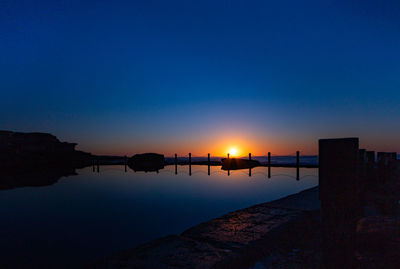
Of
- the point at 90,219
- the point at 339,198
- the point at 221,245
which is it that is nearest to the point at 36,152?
the point at 90,219

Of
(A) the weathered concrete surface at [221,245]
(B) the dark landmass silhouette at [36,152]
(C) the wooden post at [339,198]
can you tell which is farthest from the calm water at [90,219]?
(B) the dark landmass silhouette at [36,152]

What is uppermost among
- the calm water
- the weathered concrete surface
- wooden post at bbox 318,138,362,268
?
wooden post at bbox 318,138,362,268

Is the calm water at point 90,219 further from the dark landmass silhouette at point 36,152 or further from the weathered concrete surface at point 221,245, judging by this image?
the dark landmass silhouette at point 36,152

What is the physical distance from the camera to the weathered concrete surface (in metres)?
3.54

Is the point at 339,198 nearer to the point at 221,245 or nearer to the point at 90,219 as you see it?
the point at 221,245

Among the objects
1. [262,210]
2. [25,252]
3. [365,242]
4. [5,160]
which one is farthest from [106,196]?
[5,160]

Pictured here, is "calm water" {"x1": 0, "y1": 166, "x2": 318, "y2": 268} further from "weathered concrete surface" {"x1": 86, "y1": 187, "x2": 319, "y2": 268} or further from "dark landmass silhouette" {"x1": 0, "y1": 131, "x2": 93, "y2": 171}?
"dark landmass silhouette" {"x1": 0, "y1": 131, "x2": 93, "y2": 171}

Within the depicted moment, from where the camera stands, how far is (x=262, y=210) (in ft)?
21.5

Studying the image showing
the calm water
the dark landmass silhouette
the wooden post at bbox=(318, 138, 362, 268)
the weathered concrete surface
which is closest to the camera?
the wooden post at bbox=(318, 138, 362, 268)

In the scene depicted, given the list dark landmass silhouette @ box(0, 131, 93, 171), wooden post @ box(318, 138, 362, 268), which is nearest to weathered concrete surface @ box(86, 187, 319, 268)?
A: wooden post @ box(318, 138, 362, 268)

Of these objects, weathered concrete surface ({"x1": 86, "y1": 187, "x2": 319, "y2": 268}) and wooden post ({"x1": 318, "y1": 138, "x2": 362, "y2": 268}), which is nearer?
wooden post ({"x1": 318, "y1": 138, "x2": 362, "y2": 268})

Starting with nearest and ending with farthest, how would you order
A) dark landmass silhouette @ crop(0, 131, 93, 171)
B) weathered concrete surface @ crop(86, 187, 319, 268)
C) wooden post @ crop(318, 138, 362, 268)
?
1. wooden post @ crop(318, 138, 362, 268)
2. weathered concrete surface @ crop(86, 187, 319, 268)
3. dark landmass silhouette @ crop(0, 131, 93, 171)

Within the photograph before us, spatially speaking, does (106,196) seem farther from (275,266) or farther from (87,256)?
(275,266)

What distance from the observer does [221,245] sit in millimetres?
4125
